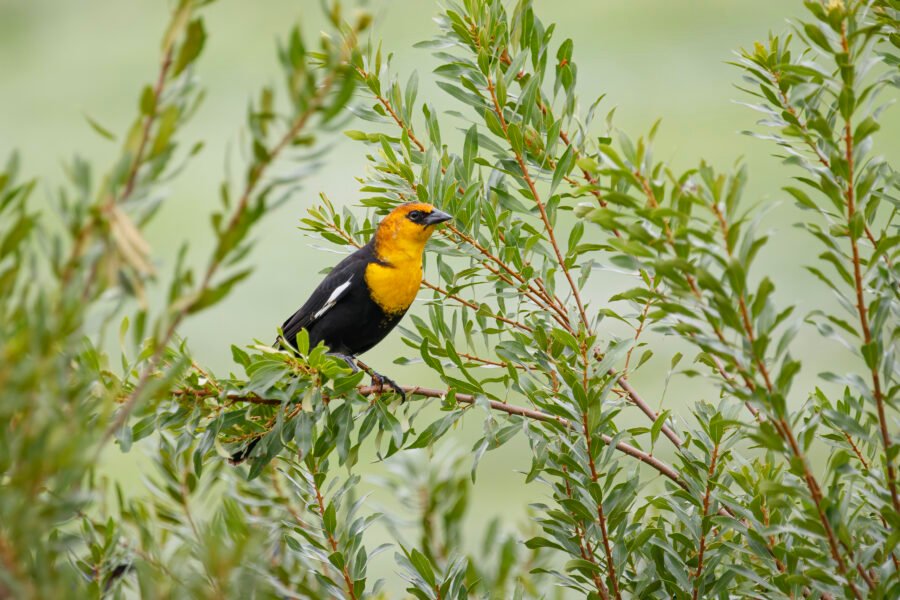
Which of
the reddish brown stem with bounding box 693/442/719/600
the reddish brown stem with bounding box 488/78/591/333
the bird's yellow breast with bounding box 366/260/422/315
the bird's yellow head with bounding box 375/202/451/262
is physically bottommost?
the reddish brown stem with bounding box 693/442/719/600

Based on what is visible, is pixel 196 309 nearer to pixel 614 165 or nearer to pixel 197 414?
pixel 614 165

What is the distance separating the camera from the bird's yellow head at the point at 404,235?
1914mm

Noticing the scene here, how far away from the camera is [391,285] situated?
195 centimetres

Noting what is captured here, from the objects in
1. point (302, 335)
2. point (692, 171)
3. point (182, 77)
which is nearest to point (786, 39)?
point (692, 171)

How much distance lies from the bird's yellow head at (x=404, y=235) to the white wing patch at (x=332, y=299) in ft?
0.34

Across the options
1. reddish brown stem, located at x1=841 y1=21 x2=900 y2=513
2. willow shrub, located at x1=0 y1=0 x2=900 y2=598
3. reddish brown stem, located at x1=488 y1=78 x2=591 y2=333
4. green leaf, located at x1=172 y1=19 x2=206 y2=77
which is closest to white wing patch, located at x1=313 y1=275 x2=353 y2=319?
willow shrub, located at x1=0 y1=0 x2=900 y2=598

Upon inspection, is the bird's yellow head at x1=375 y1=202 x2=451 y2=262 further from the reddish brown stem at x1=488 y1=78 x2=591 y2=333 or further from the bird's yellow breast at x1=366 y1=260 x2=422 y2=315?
the reddish brown stem at x1=488 y1=78 x2=591 y2=333

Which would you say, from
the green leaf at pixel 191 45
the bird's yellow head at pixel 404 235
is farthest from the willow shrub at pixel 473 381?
the bird's yellow head at pixel 404 235

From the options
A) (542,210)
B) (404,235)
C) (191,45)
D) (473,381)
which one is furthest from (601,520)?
(404,235)

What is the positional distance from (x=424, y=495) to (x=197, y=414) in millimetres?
487

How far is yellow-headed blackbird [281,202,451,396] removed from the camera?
1940 mm

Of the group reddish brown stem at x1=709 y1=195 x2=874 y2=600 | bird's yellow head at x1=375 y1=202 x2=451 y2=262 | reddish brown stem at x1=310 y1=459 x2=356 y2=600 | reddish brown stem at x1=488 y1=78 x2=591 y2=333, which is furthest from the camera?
bird's yellow head at x1=375 y1=202 x2=451 y2=262

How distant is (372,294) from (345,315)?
0.08m

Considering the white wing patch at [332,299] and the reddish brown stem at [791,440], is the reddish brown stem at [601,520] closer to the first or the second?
the reddish brown stem at [791,440]
